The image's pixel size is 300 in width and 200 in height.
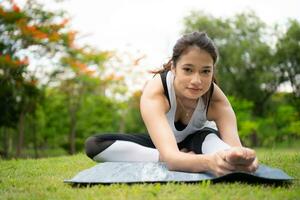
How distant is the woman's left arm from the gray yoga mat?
402 millimetres

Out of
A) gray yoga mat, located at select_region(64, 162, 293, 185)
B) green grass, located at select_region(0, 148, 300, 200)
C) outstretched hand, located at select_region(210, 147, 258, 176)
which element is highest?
outstretched hand, located at select_region(210, 147, 258, 176)

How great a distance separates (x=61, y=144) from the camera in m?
24.3

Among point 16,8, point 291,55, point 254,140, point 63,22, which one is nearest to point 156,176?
point 16,8

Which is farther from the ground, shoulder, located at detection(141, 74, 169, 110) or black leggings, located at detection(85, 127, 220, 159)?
shoulder, located at detection(141, 74, 169, 110)

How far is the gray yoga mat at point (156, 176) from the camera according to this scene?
2.91m

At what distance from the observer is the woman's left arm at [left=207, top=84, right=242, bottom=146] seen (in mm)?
3528

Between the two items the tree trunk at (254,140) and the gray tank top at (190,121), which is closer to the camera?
the gray tank top at (190,121)

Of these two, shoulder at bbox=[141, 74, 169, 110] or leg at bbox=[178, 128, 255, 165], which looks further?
shoulder at bbox=[141, 74, 169, 110]

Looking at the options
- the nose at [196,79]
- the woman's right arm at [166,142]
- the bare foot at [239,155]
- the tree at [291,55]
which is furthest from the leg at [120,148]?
the tree at [291,55]

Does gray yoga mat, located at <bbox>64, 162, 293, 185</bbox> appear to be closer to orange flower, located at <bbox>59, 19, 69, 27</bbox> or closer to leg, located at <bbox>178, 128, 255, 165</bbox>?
leg, located at <bbox>178, 128, 255, 165</bbox>

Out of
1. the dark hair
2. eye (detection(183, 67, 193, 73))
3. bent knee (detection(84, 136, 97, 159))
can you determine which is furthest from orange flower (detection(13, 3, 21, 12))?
eye (detection(183, 67, 193, 73))

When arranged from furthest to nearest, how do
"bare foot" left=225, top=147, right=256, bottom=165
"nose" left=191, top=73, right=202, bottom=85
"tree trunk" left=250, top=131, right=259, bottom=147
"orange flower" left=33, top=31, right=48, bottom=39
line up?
"tree trunk" left=250, top=131, right=259, bottom=147
"orange flower" left=33, top=31, right=48, bottom=39
"nose" left=191, top=73, right=202, bottom=85
"bare foot" left=225, top=147, right=256, bottom=165

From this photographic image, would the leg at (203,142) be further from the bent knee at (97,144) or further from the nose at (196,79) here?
the bent knee at (97,144)

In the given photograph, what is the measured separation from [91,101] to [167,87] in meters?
20.1
